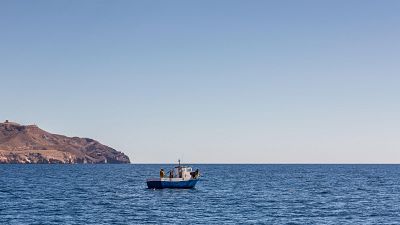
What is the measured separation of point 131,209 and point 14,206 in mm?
15153

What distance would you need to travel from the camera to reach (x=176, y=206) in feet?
244

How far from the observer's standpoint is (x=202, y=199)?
8450cm

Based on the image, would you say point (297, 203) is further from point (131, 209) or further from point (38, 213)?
point (38, 213)

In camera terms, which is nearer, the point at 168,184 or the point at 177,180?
the point at 168,184

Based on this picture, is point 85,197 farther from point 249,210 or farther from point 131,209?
point 249,210

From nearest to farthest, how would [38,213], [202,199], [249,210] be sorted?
1. [38,213]
2. [249,210]
3. [202,199]

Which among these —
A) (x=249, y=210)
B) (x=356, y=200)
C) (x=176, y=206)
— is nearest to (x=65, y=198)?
(x=176, y=206)

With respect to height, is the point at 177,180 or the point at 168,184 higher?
the point at 177,180

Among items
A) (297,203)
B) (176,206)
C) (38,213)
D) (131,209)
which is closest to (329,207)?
(297,203)

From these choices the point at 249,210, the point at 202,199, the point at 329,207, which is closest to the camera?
the point at 249,210

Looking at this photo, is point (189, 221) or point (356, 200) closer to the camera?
point (189, 221)

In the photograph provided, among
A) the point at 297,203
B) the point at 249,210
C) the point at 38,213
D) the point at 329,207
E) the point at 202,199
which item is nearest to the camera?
the point at 38,213

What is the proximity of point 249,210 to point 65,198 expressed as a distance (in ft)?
101

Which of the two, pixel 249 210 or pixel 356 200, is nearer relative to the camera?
pixel 249 210
